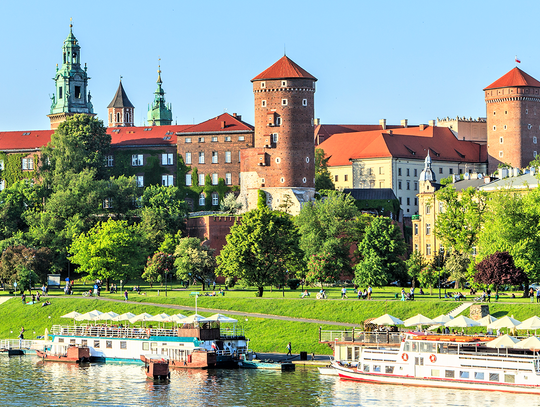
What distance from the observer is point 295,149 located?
119 metres

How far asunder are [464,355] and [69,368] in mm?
25395

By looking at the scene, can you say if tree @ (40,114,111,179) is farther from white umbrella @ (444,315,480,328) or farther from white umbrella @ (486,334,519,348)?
white umbrella @ (486,334,519,348)

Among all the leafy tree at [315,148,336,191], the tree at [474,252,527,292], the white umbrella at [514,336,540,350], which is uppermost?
the leafy tree at [315,148,336,191]

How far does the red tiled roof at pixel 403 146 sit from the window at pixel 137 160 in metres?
30.1

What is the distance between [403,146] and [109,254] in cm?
6463

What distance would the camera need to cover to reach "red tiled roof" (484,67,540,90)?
150m

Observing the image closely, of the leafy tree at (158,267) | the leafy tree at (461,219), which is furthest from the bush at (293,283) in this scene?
the leafy tree at (461,219)

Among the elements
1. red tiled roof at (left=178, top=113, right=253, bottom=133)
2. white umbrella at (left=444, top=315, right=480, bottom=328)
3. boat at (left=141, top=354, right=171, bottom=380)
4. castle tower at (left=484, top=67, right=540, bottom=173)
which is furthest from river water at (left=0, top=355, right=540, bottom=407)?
castle tower at (left=484, top=67, right=540, bottom=173)

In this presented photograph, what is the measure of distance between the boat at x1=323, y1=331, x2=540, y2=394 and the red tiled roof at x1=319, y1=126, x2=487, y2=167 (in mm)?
88586

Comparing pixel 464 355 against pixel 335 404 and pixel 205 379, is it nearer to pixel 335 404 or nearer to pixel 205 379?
pixel 335 404

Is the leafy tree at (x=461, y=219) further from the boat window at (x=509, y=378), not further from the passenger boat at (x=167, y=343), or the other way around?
the boat window at (x=509, y=378)

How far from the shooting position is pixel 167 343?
222ft

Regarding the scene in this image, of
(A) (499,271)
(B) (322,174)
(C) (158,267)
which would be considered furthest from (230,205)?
(A) (499,271)

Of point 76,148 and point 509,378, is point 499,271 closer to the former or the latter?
point 509,378
